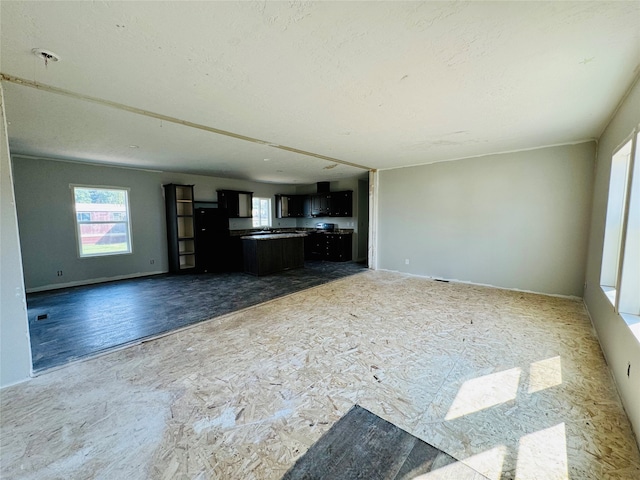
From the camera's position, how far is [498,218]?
4902 mm

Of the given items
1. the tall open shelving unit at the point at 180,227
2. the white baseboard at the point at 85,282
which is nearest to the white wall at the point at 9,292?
the white baseboard at the point at 85,282

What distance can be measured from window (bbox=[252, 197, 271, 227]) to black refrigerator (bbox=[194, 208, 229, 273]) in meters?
1.66

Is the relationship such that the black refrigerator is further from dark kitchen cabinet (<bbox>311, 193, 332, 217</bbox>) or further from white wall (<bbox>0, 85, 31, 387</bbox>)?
white wall (<bbox>0, 85, 31, 387</bbox>)

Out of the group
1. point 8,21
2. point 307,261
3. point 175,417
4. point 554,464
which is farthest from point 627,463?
point 307,261

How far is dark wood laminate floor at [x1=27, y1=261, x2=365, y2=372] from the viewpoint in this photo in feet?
9.73

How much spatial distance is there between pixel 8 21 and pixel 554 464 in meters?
4.09

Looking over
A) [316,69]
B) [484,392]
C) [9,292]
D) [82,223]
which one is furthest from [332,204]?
[9,292]

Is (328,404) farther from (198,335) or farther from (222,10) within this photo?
(222,10)

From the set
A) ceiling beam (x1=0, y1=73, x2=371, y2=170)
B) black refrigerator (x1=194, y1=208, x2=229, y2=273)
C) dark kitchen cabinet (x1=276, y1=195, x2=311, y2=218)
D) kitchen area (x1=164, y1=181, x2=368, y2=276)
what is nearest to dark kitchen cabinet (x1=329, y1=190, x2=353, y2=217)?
kitchen area (x1=164, y1=181, x2=368, y2=276)

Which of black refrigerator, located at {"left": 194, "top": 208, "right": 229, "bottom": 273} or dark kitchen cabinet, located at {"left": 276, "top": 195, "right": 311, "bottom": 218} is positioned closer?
black refrigerator, located at {"left": 194, "top": 208, "right": 229, "bottom": 273}

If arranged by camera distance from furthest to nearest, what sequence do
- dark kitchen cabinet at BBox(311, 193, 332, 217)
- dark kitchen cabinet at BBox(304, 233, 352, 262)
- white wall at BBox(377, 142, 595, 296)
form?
1. dark kitchen cabinet at BBox(311, 193, 332, 217)
2. dark kitchen cabinet at BBox(304, 233, 352, 262)
3. white wall at BBox(377, 142, 595, 296)

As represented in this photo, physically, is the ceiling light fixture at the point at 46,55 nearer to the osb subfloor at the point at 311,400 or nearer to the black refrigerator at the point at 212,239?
the osb subfloor at the point at 311,400

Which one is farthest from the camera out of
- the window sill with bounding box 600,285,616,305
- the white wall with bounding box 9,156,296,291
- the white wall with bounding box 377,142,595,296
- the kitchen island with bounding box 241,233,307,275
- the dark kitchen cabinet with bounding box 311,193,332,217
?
the dark kitchen cabinet with bounding box 311,193,332,217

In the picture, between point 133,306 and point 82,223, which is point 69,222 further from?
point 133,306
